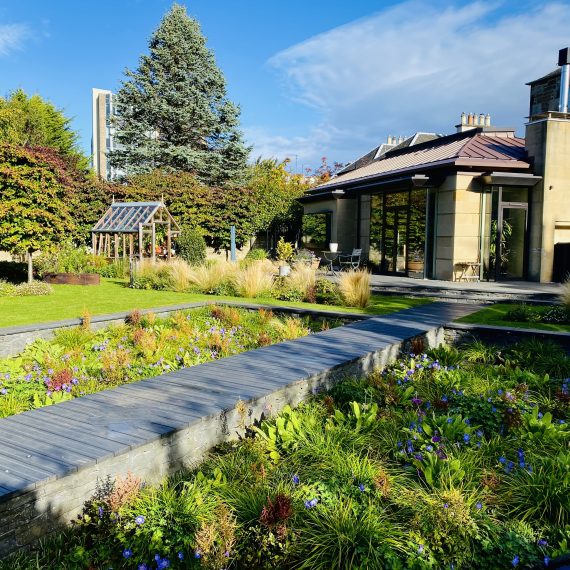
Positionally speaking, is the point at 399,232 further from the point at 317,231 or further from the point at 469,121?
the point at 469,121

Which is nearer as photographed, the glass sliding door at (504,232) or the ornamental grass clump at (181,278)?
the ornamental grass clump at (181,278)

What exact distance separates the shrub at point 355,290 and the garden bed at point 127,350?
1.62 m

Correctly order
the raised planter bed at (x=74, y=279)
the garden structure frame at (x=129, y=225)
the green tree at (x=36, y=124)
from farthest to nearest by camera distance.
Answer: the green tree at (x=36, y=124) < the garden structure frame at (x=129, y=225) < the raised planter bed at (x=74, y=279)

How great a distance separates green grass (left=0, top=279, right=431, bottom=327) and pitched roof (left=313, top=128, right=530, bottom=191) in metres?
5.25

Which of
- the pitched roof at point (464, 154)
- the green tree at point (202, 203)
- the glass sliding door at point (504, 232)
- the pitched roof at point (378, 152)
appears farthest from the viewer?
the pitched roof at point (378, 152)

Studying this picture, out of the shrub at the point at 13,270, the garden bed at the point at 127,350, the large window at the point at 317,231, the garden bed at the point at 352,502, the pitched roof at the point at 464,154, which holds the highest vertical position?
the pitched roof at the point at 464,154

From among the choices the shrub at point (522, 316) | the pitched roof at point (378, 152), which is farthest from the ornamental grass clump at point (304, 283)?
the pitched roof at point (378, 152)

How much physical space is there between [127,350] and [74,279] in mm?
8514

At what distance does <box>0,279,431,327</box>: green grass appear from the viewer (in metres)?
8.48

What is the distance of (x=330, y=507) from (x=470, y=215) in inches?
514

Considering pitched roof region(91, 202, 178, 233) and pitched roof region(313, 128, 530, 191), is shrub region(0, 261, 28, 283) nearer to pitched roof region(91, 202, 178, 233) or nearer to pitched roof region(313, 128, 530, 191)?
pitched roof region(91, 202, 178, 233)

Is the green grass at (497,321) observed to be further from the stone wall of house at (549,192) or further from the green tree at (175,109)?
the green tree at (175,109)

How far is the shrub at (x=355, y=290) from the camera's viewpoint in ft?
32.4

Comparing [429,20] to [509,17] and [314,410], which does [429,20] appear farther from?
[314,410]
